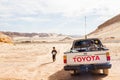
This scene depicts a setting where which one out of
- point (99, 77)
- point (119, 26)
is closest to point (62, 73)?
point (99, 77)

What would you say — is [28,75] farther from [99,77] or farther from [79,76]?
[99,77]

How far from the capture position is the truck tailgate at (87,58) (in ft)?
41.5

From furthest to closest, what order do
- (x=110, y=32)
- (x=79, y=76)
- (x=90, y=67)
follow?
(x=110, y=32) < (x=79, y=76) < (x=90, y=67)

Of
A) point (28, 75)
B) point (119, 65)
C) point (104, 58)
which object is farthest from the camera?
point (119, 65)

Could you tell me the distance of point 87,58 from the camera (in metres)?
12.8

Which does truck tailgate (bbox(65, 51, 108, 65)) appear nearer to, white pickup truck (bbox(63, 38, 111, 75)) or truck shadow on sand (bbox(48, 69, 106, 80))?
white pickup truck (bbox(63, 38, 111, 75))

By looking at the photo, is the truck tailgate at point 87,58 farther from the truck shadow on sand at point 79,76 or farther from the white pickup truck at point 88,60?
the truck shadow on sand at point 79,76

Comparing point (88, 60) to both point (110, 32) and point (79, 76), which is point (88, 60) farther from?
point (110, 32)

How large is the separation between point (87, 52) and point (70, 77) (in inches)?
75.8

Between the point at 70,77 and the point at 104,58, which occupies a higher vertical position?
the point at 104,58

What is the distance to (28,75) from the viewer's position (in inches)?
590

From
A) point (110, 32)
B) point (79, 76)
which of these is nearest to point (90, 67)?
point (79, 76)

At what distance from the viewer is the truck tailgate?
41.5 ft

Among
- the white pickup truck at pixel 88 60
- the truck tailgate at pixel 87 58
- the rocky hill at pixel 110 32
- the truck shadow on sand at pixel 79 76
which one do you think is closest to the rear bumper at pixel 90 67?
the white pickup truck at pixel 88 60
